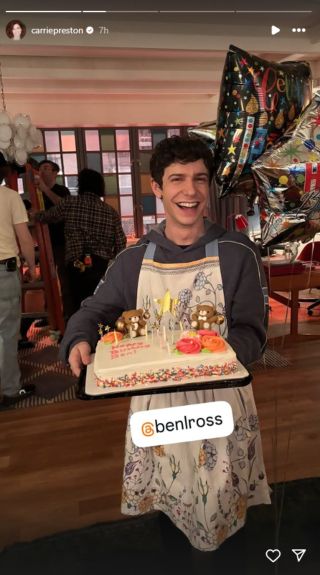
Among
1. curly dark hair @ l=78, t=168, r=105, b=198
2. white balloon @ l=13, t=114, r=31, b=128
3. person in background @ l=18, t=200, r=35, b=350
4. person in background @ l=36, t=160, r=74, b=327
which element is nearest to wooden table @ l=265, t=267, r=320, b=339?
curly dark hair @ l=78, t=168, r=105, b=198

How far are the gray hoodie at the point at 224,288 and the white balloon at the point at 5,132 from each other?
7.32 feet

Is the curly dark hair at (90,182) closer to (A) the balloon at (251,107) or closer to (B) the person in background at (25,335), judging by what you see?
(B) the person in background at (25,335)

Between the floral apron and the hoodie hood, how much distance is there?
0.06 ft

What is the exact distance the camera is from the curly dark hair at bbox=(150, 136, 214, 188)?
111 cm

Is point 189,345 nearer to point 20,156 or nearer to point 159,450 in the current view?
point 159,450

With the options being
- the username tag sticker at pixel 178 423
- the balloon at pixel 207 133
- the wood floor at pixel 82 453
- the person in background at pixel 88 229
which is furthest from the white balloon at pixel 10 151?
the username tag sticker at pixel 178 423

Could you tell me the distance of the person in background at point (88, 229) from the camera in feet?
10.5

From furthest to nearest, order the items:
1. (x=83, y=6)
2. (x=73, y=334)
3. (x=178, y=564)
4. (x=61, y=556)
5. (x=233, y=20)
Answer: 1. (x=233, y=20)
2. (x=83, y=6)
3. (x=61, y=556)
4. (x=178, y=564)
5. (x=73, y=334)

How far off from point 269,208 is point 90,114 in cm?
547

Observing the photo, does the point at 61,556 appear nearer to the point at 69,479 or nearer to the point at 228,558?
the point at 69,479

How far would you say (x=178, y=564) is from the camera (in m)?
1.50

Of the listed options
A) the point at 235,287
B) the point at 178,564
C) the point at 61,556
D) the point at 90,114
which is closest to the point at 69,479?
the point at 61,556

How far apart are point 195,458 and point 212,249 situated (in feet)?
1.83

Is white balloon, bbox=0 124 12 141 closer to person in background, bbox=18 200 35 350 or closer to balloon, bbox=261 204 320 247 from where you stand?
person in background, bbox=18 200 35 350
